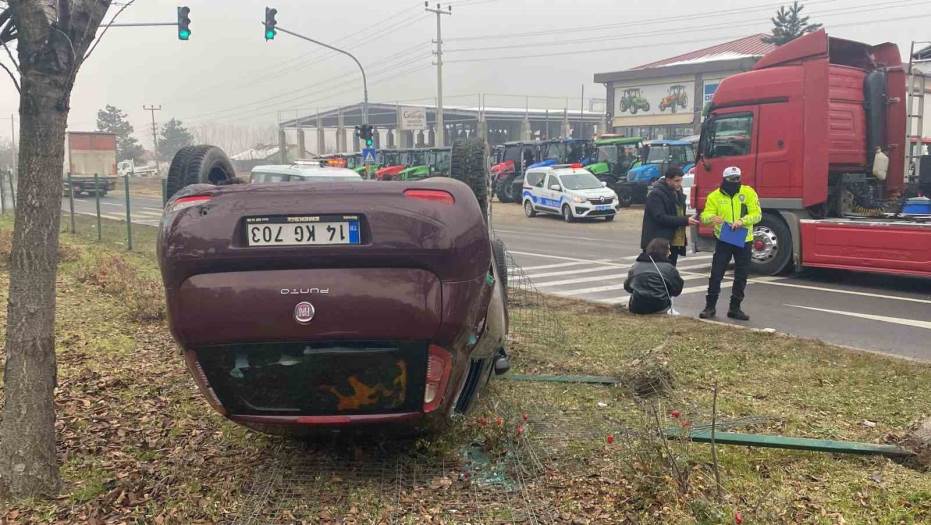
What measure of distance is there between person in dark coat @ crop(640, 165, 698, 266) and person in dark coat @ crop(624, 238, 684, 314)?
0.19 meters

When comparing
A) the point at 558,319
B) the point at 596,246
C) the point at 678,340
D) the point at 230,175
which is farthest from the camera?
the point at 596,246

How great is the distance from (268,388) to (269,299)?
45 centimetres

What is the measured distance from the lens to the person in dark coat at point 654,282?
8.22m

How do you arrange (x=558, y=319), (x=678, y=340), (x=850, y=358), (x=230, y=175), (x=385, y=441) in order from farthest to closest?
(x=558, y=319) → (x=230, y=175) → (x=678, y=340) → (x=850, y=358) → (x=385, y=441)

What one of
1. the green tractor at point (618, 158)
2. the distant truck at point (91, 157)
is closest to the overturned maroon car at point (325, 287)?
the green tractor at point (618, 158)

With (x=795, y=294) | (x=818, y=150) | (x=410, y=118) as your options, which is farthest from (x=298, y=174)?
(x=410, y=118)

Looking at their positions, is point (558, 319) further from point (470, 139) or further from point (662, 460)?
point (662, 460)

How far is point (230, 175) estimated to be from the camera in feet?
23.4

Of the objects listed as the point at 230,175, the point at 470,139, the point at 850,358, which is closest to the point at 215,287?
the point at 470,139

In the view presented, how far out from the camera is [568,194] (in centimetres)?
2395

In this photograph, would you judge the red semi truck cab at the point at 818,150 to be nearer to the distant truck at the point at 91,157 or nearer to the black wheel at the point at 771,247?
the black wheel at the point at 771,247

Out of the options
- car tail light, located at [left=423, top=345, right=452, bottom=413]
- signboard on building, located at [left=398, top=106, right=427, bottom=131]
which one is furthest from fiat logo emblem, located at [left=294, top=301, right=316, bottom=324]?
signboard on building, located at [left=398, top=106, right=427, bottom=131]

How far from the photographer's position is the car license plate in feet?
9.86

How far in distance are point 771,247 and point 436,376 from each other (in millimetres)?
9284
